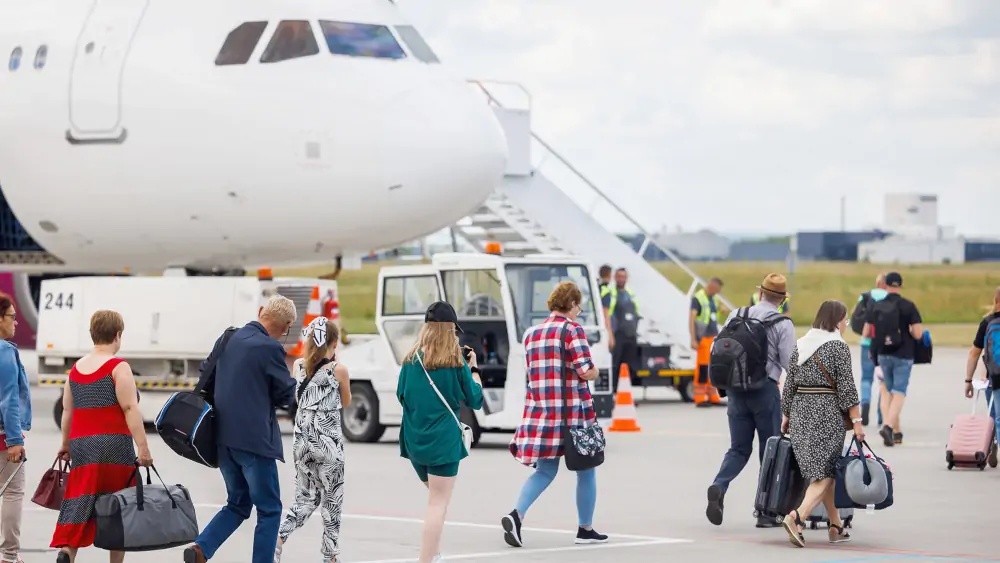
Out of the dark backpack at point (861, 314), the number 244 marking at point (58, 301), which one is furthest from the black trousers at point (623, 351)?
the number 244 marking at point (58, 301)

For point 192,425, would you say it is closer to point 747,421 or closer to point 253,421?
point 253,421

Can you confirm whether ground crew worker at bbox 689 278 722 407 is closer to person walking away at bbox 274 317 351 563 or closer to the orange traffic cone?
the orange traffic cone

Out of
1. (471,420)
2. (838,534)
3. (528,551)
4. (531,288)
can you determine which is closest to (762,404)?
(838,534)

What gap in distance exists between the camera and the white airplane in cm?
1535

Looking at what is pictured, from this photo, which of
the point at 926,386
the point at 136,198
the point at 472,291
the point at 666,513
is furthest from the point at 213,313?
the point at 926,386

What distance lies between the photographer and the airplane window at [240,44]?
15648 mm

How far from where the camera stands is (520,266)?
16.1m

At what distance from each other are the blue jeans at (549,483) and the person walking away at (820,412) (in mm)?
1192

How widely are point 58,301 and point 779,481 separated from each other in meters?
9.58

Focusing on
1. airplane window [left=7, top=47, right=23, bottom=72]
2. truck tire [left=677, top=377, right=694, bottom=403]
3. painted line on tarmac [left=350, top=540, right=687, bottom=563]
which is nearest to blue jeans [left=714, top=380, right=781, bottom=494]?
painted line on tarmac [left=350, top=540, right=687, bottom=563]

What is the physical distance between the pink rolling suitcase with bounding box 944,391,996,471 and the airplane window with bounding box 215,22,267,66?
7447 mm

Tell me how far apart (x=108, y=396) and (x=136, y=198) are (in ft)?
27.6

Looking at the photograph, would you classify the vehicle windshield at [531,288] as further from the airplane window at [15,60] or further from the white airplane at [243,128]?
the airplane window at [15,60]

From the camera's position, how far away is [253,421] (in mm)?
8117
